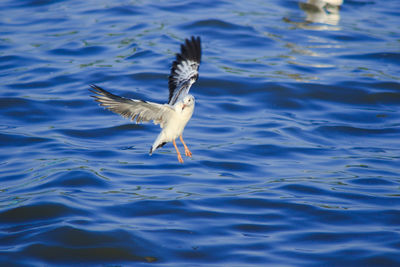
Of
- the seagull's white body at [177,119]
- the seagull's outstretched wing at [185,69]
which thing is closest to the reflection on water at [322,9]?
the seagull's outstretched wing at [185,69]

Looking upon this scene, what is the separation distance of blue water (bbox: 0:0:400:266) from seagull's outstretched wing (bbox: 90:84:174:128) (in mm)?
1640

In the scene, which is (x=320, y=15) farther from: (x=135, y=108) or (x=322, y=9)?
(x=135, y=108)

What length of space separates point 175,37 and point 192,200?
23.6ft

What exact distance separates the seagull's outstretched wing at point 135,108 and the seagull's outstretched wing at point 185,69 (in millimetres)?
486

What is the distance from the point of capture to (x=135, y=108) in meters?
7.09

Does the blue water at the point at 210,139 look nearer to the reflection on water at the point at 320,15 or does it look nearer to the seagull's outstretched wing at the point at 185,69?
the reflection on water at the point at 320,15

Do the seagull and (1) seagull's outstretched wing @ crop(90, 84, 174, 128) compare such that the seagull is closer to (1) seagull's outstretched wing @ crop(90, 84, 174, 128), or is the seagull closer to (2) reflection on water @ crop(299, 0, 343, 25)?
(1) seagull's outstretched wing @ crop(90, 84, 174, 128)

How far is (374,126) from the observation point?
11.8 meters

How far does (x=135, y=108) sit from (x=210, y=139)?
3950mm

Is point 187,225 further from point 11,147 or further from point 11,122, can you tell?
point 11,122

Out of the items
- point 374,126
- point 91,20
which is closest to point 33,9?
point 91,20

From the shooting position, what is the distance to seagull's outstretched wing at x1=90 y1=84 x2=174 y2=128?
6.88m

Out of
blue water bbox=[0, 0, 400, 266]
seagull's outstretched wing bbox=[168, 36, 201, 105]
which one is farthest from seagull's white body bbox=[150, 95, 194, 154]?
blue water bbox=[0, 0, 400, 266]

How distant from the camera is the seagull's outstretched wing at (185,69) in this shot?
7768 mm
